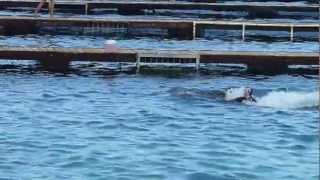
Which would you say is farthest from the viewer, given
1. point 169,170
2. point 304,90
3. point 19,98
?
point 304,90

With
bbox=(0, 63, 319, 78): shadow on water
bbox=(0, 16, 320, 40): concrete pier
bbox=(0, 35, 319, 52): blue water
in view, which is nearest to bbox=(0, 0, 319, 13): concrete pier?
bbox=(0, 16, 320, 40): concrete pier

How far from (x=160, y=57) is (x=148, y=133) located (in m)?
10.2

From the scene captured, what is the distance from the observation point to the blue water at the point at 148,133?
12711mm

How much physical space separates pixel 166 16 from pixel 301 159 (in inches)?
1271

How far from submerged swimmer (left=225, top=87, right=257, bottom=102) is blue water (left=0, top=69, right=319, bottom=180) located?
317mm

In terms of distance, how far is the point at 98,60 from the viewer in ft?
83.3

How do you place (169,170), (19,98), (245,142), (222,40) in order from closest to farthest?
(169,170), (245,142), (19,98), (222,40)

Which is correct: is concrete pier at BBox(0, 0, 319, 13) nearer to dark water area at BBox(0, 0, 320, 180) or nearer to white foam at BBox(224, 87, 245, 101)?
dark water area at BBox(0, 0, 320, 180)

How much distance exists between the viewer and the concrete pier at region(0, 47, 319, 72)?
2519 cm

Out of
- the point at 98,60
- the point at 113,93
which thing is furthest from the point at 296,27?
the point at 113,93

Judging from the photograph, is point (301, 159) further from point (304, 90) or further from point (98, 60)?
point (98, 60)

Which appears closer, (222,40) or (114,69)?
(114,69)

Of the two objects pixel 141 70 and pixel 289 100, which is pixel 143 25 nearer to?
pixel 141 70

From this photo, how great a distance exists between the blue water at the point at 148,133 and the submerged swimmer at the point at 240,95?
1.04ft
